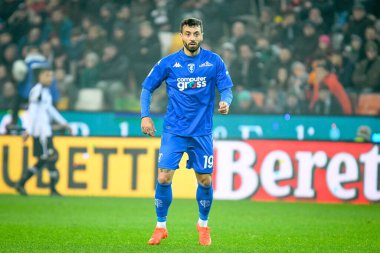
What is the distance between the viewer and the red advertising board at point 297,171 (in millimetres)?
14438

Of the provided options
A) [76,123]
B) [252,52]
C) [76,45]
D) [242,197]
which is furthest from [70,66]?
[242,197]

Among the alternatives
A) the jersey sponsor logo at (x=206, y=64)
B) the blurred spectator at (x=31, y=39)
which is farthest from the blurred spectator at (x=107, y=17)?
the jersey sponsor logo at (x=206, y=64)

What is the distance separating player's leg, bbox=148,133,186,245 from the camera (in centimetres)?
812

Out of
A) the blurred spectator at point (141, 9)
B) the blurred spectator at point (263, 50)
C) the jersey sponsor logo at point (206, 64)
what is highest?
the blurred spectator at point (141, 9)

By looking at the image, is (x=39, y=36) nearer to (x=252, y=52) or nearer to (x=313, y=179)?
(x=252, y=52)

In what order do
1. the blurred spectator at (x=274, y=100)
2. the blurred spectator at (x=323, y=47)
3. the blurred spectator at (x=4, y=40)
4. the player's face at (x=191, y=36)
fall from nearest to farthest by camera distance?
the player's face at (x=191, y=36) < the blurred spectator at (x=274, y=100) < the blurred spectator at (x=323, y=47) < the blurred spectator at (x=4, y=40)

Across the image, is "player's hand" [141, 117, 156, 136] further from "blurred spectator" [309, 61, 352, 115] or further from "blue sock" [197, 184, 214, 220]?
"blurred spectator" [309, 61, 352, 115]

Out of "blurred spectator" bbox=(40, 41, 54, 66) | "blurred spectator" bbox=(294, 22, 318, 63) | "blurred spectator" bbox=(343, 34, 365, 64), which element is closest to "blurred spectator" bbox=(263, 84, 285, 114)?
"blurred spectator" bbox=(294, 22, 318, 63)

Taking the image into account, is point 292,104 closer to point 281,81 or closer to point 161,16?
point 281,81

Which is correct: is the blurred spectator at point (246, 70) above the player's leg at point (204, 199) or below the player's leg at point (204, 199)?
above

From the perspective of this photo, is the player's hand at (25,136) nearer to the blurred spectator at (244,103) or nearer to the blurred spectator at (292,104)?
the blurred spectator at (244,103)

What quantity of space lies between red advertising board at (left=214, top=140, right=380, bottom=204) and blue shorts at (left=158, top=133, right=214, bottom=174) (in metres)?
6.48

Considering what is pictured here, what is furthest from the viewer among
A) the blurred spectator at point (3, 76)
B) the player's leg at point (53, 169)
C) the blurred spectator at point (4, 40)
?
the blurred spectator at point (4, 40)

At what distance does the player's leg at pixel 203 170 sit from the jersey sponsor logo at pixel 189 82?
51 cm
